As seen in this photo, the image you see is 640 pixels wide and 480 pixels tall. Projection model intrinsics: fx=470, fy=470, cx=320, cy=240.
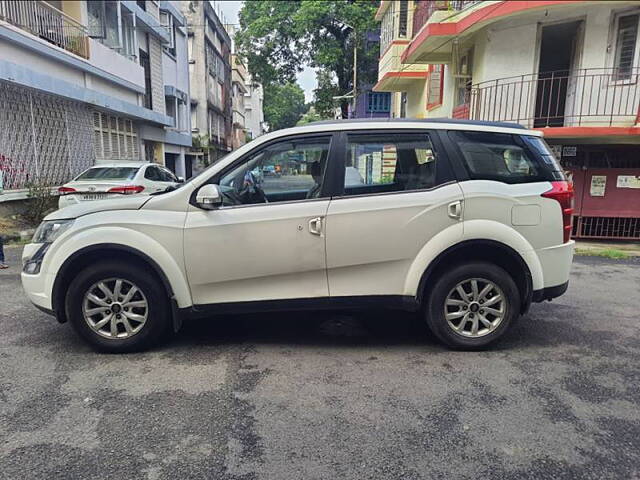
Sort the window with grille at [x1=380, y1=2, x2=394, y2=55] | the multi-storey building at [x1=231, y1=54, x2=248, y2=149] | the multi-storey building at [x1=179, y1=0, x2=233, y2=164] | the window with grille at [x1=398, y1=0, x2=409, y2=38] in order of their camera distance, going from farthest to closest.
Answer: the multi-storey building at [x1=231, y1=54, x2=248, y2=149] → the multi-storey building at [x1=179, y1=0, x2=233, y2=164] → the window with grille at [x1=380, y1=2, x2=394, y2=55] → the window with grille at [x1=398, y1=0, x2=409, y2=38]

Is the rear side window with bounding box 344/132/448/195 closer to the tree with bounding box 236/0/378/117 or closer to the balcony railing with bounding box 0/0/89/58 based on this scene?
the balcony railing with bounding box 0/0/89/58

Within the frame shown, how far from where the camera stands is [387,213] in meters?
3.97

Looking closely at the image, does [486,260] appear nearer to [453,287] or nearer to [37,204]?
[453,287]

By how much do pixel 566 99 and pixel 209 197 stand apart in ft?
33.2

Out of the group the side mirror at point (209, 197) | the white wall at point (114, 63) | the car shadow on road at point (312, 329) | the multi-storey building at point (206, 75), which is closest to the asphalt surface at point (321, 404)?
the car shadow on road at point (312, 329)

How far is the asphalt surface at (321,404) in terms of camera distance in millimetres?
2609

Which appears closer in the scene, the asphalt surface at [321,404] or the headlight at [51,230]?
the asphalt surface at [321,404]

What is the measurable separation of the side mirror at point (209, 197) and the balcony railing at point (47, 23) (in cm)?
1068

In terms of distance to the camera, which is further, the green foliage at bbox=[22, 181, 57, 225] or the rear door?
the green foliage at bbox=[22, 181, 57, 225]

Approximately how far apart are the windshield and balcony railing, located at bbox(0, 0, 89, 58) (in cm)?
412

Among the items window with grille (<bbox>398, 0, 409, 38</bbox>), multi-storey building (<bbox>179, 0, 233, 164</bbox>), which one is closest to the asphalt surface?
window with grille (<bbox>398, 0, 409, 38</bbox>)

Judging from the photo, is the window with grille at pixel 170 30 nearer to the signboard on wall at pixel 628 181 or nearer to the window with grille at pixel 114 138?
the window with grille at pixel 114 138

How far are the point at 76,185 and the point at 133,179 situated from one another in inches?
47.7

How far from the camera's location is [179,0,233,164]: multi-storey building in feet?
103
